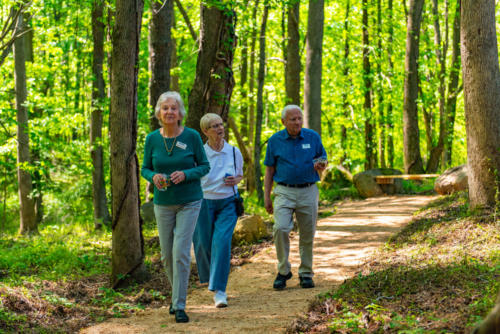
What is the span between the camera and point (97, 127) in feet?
48.5

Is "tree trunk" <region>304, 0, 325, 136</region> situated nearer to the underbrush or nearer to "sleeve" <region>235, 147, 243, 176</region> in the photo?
the underbrush

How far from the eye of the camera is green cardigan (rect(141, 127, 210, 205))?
17.4 feet

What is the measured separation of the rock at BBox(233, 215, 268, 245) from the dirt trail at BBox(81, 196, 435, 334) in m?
0.71

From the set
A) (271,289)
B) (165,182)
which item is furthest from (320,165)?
(165,182)

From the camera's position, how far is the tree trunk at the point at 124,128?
22.8 ft

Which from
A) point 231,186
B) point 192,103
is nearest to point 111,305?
point 231,186

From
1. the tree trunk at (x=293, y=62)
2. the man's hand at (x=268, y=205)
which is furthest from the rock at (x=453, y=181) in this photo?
the man's hand at (x=268, y=205)

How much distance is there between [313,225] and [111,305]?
8.71ft

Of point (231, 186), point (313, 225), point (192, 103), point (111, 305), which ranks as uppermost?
point (192, 103)

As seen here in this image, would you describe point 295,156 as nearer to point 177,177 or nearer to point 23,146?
point 177,177

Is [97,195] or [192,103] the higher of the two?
[192,103]

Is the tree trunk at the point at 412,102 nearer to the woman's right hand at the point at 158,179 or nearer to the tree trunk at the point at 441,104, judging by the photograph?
the tree trunk at the point at 441,104

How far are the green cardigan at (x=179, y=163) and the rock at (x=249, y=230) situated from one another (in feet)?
15.4

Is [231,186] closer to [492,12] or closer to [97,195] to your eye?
[492,12]
